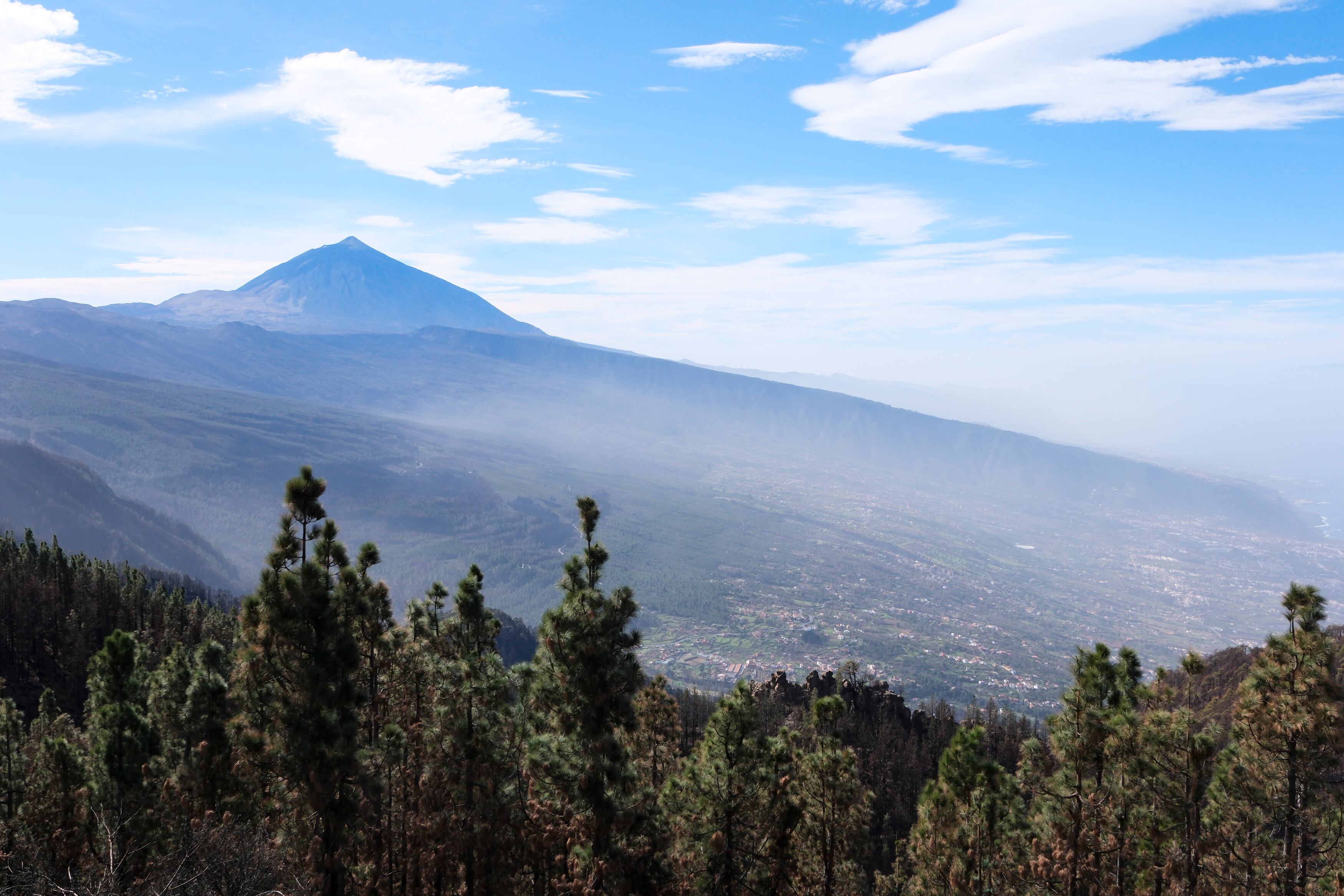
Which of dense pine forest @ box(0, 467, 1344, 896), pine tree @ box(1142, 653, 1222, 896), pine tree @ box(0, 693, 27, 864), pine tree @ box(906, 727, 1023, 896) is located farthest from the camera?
pine tree @ box(0, 693, 27, 864)

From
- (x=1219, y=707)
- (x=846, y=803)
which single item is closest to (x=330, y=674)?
(x=846, y=803)

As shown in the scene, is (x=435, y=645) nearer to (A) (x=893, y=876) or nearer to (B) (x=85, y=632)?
(A) (x=893, y=876)

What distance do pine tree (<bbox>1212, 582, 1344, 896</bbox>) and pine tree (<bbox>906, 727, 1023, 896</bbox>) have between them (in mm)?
5992

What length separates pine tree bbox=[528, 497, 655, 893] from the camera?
48.9 feet

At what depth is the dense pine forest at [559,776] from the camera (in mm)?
14648

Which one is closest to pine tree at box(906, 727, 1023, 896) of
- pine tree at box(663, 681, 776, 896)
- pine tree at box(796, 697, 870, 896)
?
pine tree at box(796, 697, 870, 896)

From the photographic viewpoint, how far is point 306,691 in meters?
14.6

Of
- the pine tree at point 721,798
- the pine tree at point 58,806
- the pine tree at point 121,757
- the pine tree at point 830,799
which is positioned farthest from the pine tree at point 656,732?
the pine tree at point 58,806

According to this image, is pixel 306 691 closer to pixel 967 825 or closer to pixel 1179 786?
pixel 967 825

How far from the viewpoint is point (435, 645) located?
1889cm

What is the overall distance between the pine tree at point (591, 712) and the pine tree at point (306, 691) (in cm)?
356

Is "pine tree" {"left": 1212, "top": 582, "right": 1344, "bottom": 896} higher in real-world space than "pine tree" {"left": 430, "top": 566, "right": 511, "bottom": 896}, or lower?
higher

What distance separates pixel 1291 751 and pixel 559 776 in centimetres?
1588

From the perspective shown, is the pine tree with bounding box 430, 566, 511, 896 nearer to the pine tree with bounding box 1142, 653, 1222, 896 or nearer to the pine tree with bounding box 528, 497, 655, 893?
the pine tree with bounding box 528, 497, 655, 893
